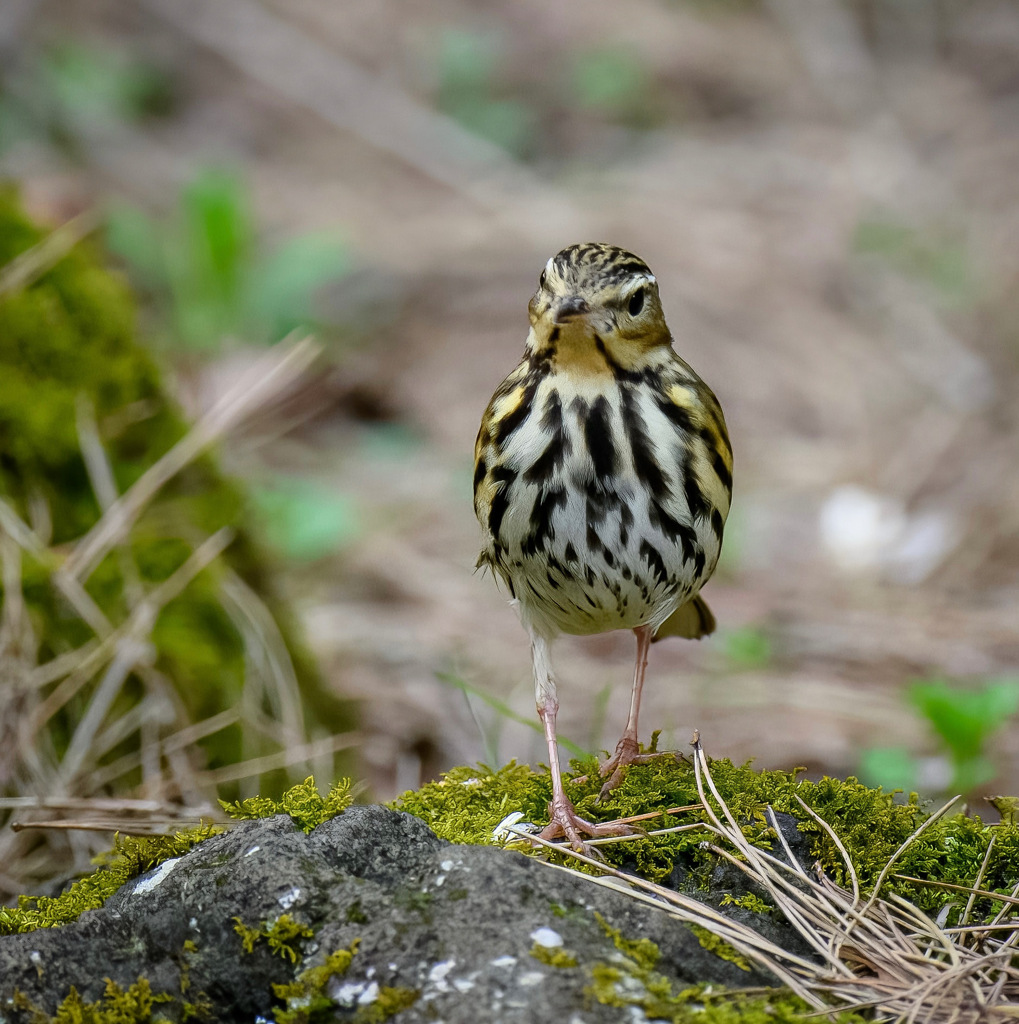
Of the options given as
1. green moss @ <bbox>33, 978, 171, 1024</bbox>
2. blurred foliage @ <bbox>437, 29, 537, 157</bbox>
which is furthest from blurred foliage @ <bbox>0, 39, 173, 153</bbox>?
green moss @ <bbox>33, 978, 171, 1024</bbox>

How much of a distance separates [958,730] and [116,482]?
301 cm

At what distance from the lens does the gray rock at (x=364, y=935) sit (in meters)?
1.96

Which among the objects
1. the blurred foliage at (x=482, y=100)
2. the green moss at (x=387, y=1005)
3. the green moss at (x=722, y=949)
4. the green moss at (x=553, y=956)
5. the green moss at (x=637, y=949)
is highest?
the blurred foliage at (x=482, y=100)

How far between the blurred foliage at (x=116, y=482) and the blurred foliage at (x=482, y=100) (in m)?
7.35

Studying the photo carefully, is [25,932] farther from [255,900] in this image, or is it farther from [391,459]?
[391,459]

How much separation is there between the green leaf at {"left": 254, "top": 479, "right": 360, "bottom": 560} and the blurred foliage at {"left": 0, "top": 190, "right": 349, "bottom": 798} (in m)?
1.81

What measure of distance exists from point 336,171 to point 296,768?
814cm

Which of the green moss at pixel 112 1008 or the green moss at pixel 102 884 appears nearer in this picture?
the green moss at pixel 112 1008

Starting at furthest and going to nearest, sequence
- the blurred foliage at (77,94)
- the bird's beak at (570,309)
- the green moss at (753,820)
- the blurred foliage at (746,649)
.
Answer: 1. the blurred foliage at (77,94)
2. the blurred foliage at (746,649)
3. the bird's beak at (570,309)
4. the green moss at (753,820)

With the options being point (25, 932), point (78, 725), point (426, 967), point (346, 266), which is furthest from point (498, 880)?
point (346, 266)

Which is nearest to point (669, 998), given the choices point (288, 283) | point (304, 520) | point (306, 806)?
point (306, 806)

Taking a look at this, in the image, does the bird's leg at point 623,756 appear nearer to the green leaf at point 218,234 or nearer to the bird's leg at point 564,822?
the bird's leg at point 564,822

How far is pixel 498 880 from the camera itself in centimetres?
214

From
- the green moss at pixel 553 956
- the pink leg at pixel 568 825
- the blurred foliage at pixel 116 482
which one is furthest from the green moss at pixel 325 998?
the blurred foliage at pixel 116 482
